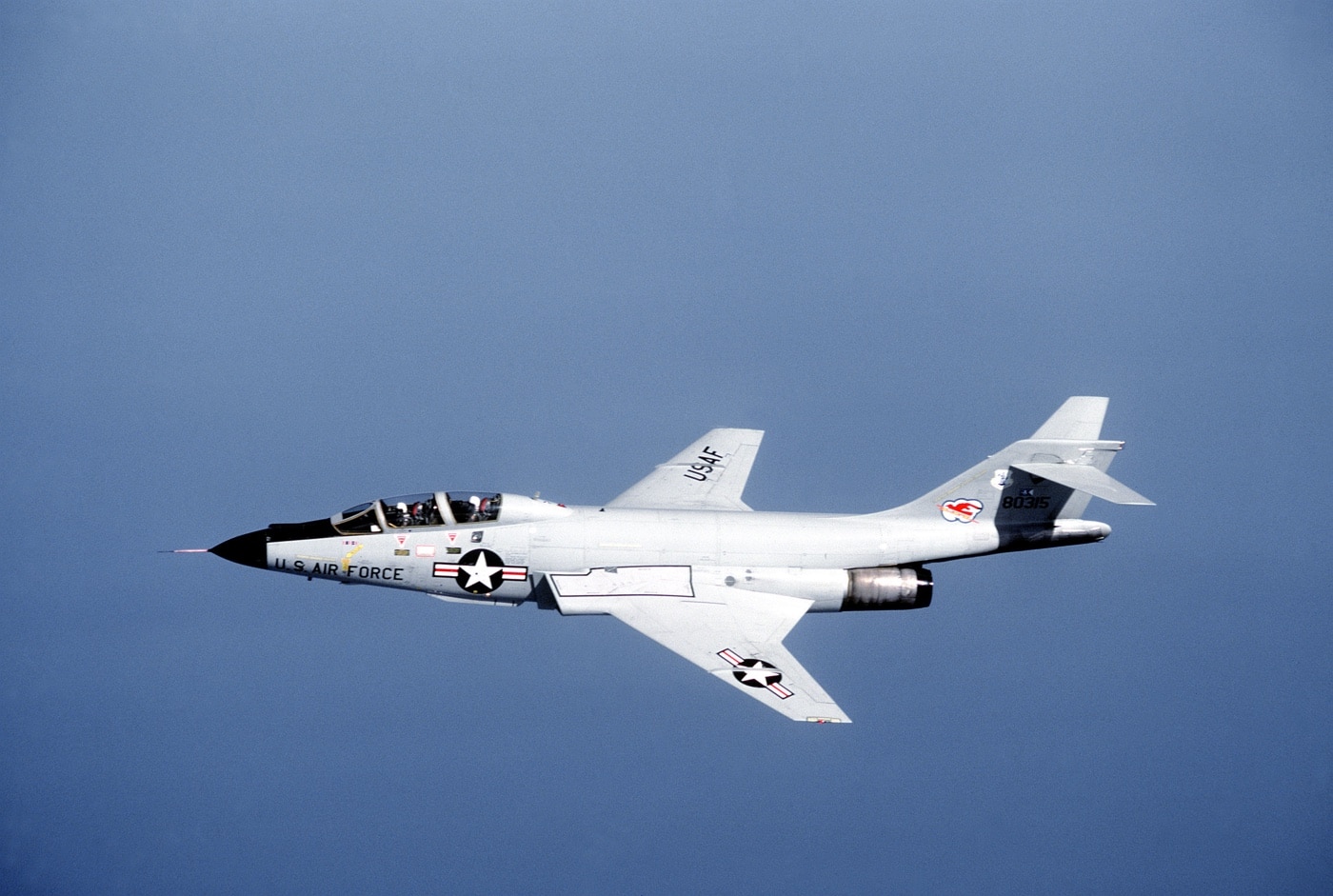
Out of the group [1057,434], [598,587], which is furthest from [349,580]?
[1057,434]

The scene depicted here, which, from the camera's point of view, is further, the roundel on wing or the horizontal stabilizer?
Answer: the horizontal stabilizer

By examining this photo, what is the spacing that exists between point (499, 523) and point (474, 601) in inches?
55.3

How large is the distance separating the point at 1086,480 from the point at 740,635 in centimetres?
602

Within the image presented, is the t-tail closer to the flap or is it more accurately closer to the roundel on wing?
the flap

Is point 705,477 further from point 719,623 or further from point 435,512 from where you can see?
point 435,512

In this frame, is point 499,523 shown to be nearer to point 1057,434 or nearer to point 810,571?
point 810,571

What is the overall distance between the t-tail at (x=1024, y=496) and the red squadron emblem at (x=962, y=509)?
0.05ft

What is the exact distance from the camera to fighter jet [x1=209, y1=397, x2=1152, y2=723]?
21234mm

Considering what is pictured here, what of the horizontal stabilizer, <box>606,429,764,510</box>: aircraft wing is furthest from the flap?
the horizontal stabilizer

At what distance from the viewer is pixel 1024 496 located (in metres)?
22.8

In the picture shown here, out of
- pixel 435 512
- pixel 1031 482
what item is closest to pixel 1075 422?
pixel 1031 482

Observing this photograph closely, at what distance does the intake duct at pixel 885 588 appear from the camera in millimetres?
22000

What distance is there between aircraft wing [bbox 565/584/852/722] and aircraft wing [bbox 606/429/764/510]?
2.12 metres

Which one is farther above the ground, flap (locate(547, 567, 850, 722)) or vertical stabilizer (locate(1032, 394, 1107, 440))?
vertical stabilizer (locate(1032, 394, 1107, 440))
